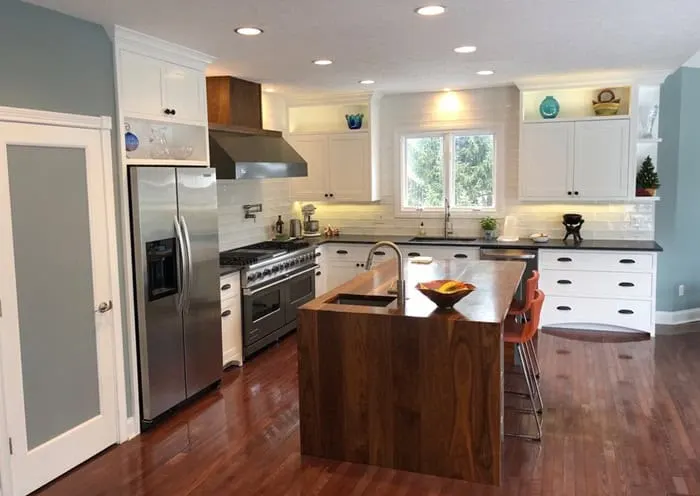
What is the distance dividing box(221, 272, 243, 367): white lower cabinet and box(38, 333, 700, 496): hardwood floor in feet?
0.89

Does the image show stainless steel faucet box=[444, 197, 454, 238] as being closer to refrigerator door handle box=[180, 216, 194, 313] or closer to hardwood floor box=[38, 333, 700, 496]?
hardwood floor box=[38, 333, 700, 496]

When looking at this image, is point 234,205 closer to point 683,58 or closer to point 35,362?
point 35,362

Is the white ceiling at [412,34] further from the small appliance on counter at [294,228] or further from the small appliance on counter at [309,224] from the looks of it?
the small appliance on counter at [309,224]

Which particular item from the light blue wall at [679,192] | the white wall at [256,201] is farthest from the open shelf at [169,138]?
the light blue wall at [679,192]

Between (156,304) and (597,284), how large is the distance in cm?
422

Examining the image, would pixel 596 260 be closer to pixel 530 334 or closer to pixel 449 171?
pixel 449 171

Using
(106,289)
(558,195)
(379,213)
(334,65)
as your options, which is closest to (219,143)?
(334,65)

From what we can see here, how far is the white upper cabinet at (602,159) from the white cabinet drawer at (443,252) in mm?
1248

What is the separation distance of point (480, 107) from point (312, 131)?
195 centimetres

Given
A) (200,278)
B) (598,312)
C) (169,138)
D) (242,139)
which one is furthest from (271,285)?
(598,312)

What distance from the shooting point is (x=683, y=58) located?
5059mm

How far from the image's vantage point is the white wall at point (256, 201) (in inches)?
235

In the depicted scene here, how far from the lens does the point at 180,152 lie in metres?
4.58

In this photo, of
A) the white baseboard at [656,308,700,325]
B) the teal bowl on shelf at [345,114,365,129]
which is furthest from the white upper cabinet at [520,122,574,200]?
the teal bowl on shelf at [345,114,365,129]
